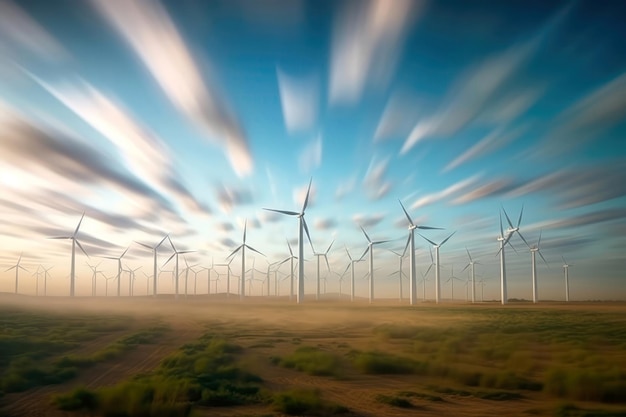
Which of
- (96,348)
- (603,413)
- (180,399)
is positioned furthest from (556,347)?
(96,348)

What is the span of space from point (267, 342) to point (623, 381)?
1171 inches

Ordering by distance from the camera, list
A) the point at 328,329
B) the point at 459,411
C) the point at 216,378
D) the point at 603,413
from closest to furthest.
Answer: the point at 603,413
the point at 459,411
the point at 216,378
the point at 328,329

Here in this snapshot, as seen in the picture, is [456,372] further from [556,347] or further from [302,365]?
[556,347]

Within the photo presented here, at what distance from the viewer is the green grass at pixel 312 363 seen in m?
28.6

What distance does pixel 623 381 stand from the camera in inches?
904

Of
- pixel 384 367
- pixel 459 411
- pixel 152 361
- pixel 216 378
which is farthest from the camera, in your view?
pixel 152 361

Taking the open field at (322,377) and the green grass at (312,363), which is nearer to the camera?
the open field at (322,377)

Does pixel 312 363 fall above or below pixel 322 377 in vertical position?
above

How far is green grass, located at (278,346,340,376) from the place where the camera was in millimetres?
28625

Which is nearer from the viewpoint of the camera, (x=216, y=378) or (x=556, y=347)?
(x=216, y=378)

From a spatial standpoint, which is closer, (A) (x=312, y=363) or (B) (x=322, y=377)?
(B) (x=322, y=377)

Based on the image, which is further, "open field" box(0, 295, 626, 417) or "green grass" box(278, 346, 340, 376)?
"green grass" box(278, 346, 340, 376)

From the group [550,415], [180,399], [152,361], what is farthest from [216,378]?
[550,415]

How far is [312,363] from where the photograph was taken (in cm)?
3011
